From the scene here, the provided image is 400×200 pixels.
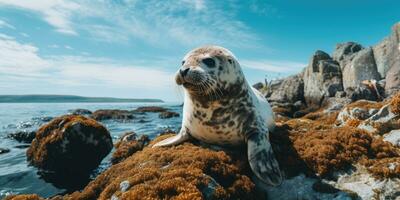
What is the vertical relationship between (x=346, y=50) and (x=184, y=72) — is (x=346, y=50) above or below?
above

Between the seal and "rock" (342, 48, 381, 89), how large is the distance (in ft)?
89.2

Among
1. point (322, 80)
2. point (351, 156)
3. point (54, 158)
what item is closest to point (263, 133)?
point (351, 156)

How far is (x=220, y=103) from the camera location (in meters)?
5.75

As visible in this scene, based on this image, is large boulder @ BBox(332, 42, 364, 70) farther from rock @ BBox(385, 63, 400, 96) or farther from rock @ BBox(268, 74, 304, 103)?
rock @ BBox(385, 63, 400, 96)

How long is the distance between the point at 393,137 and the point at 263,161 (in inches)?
116

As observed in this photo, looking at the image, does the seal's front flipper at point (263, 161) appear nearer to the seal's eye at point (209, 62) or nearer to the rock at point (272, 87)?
the seal's eye at point (209, 62)

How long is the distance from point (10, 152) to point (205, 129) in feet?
37.8

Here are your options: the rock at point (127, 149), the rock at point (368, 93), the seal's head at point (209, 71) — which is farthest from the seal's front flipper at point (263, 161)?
the rock at point (368, 93)

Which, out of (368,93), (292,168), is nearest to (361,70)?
(368,93)

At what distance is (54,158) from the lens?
10445 mm

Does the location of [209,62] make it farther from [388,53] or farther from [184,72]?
[388,53]

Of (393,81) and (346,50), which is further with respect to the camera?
(346,50)

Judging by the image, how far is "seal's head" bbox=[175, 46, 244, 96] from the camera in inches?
211

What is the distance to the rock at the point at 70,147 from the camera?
34.0 ft
